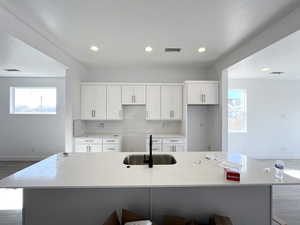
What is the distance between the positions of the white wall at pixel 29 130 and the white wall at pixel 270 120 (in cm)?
555

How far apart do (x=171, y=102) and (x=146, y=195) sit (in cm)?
303

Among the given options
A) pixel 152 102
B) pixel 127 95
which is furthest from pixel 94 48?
pixel 152 102

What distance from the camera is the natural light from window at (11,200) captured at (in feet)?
8.37

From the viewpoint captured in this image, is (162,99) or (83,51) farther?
(162,99)

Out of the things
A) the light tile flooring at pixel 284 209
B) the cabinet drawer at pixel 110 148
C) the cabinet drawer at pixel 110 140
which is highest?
the cabinet drawer at pixel 110 140

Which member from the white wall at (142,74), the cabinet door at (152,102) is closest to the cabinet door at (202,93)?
the white wall at (142,74)

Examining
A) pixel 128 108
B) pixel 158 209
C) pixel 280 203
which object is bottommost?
pixel 280 203

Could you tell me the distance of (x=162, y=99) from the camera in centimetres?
430

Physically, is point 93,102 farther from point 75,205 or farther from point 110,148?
point 75,205

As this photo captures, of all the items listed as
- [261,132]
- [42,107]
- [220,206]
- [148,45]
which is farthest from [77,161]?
[261,132]

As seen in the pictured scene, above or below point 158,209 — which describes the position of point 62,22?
above

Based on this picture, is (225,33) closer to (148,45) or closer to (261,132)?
(148,45)

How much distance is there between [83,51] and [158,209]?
325 cm

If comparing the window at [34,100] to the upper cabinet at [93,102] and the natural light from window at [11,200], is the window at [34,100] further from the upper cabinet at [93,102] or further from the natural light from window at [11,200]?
the natural light from window at [11,200]
